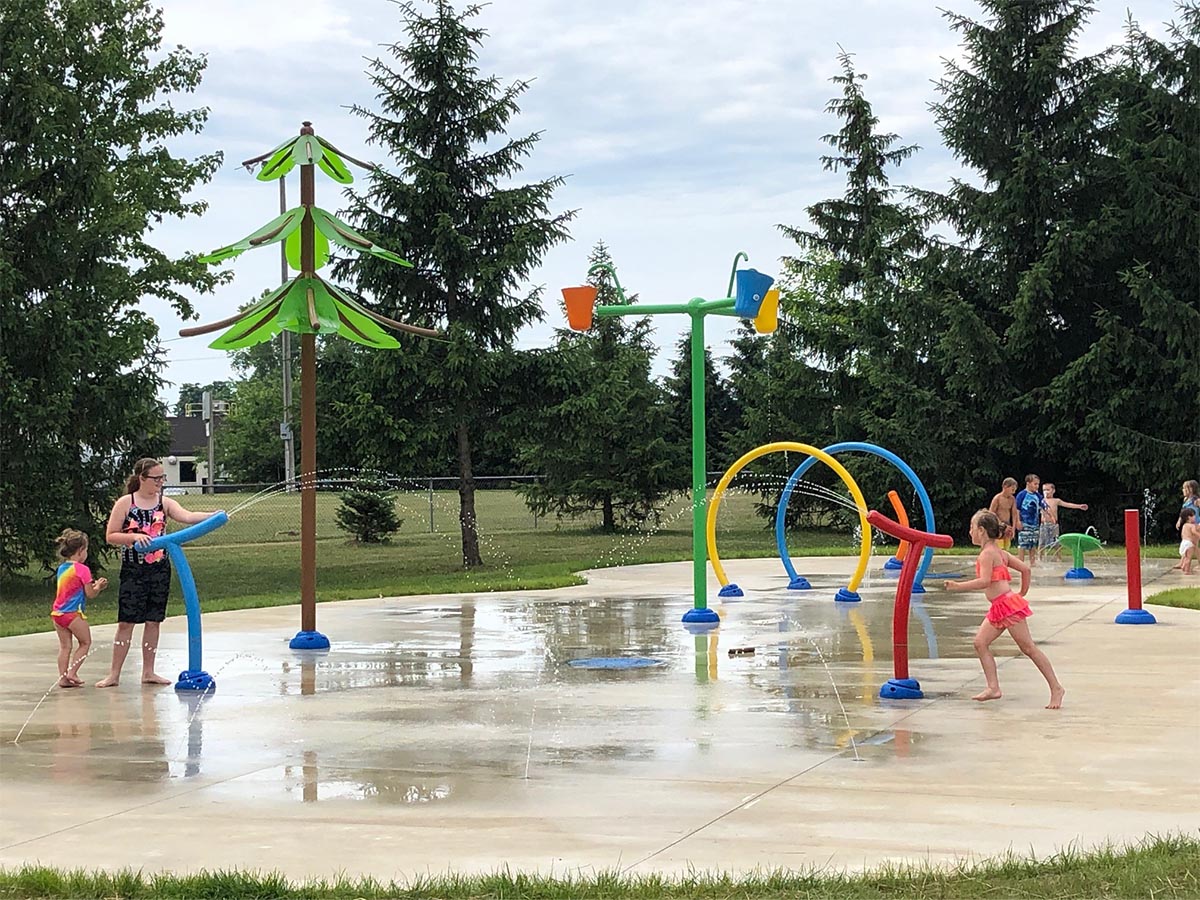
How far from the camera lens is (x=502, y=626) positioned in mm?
15516

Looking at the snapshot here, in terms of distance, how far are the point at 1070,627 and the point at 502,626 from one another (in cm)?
590

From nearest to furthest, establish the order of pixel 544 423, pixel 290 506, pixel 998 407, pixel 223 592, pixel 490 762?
pixel 490 762
pixel 223 592
pixel 544 423
pixel 998 407
pixel 290 506

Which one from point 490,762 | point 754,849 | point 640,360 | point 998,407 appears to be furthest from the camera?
point 640,360

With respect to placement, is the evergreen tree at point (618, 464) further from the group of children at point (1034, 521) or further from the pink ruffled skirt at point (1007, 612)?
the pink ruffled skirt at point (1007, 612)

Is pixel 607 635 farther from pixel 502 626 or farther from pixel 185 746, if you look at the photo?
pixel 185 746

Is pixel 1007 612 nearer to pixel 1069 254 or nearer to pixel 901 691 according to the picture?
pixel 901 691

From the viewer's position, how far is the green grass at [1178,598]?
1630 cm

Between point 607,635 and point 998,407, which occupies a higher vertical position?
point 998,407

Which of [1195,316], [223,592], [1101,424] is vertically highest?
[1195,316]

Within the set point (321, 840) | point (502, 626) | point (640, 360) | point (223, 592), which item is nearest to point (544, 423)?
point (223, 592)

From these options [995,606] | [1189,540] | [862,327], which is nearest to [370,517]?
[862,327]

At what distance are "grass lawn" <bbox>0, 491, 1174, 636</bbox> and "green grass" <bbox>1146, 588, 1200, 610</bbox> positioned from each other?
8.22 metres

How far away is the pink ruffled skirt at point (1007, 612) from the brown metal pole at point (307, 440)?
6.48 metres

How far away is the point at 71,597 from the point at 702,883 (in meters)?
7.28
